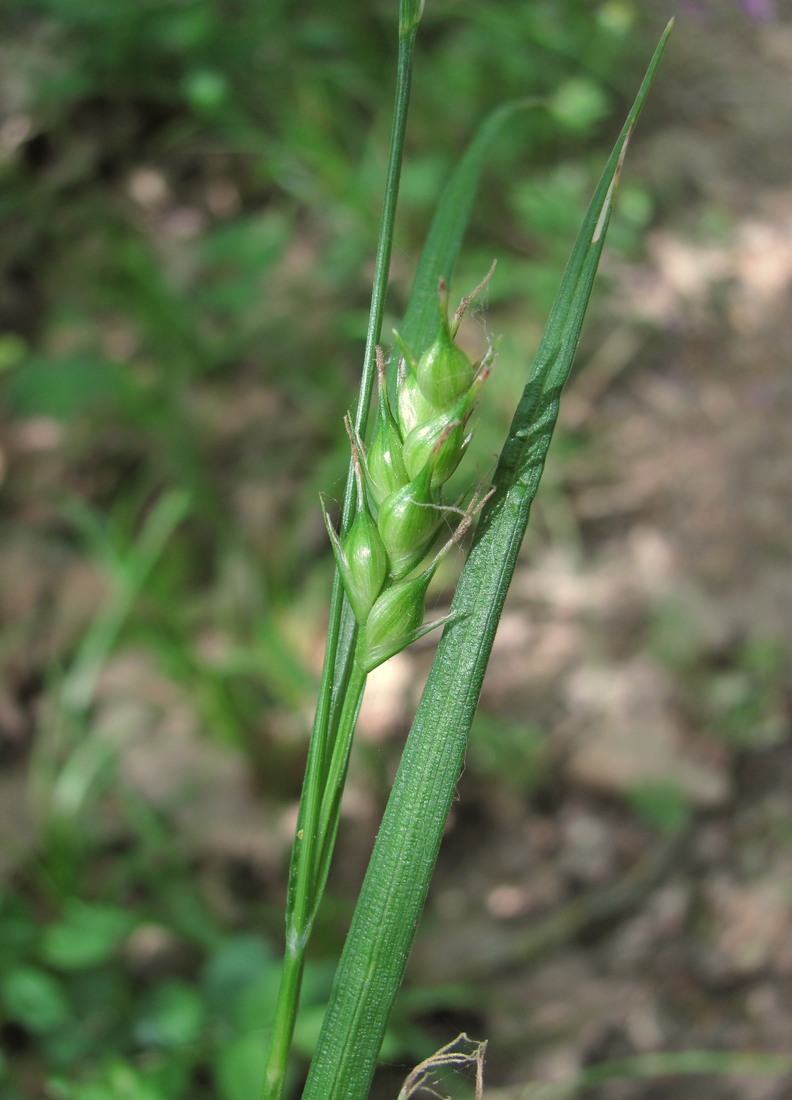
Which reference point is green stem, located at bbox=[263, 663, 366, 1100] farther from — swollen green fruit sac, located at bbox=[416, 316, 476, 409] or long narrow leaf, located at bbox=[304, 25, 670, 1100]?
swollen green fruit sac, located at bbox=[416, 316, 476, 409]

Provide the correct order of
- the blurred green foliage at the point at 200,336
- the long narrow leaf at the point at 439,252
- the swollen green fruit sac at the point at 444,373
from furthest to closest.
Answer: the blurred green foliage at the point at 200,336 → the long narrow leaf at the point at 439,252 → the swollen green fruit sac at the point at 444,373

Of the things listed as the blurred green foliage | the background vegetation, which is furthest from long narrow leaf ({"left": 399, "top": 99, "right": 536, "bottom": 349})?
the blurred green foliage

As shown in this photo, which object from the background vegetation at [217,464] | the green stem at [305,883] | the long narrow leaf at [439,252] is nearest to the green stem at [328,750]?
the green stem at [305,883]

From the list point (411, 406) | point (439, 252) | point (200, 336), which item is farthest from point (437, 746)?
point (200, 336)

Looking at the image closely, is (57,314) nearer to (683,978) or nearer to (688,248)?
(688,248)

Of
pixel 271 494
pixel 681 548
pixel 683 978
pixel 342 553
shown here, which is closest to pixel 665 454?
pixel 681 548

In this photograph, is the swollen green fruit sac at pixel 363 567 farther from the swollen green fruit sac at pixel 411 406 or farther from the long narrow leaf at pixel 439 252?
the long narrow leaf at pixel 439 252
